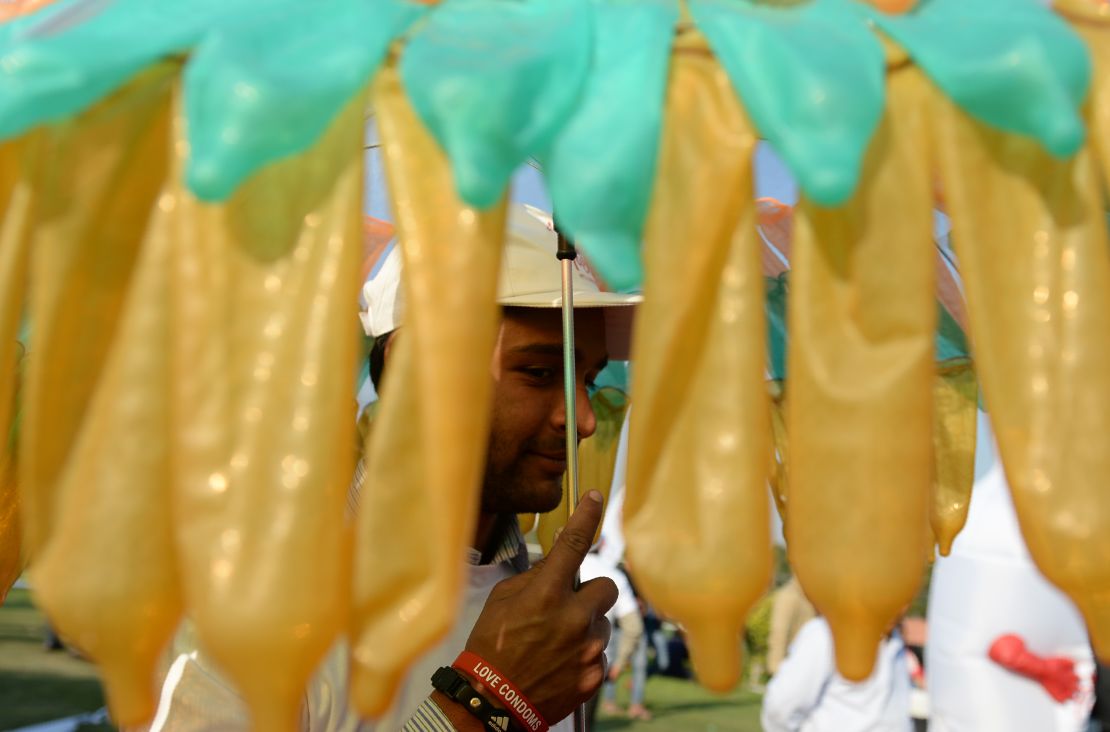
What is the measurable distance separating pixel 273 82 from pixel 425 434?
0.28m

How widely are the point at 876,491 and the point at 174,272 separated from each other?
1.83 ft

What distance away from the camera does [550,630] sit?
1.28 meters

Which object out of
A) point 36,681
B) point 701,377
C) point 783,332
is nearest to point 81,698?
point 36,681

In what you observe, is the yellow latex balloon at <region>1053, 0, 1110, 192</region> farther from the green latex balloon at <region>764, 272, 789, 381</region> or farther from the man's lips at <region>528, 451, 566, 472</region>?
the man's lips at <region>528, 451, 566, 472</region>

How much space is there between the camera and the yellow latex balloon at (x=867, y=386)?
0.75m

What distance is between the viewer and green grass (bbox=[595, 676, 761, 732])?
20.6ft

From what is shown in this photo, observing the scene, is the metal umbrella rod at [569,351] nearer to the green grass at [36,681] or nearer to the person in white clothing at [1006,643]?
the person in white clothing at [1006,643]

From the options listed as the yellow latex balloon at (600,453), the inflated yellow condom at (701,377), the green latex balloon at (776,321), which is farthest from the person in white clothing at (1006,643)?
the inflated yellow condom at (701,377)

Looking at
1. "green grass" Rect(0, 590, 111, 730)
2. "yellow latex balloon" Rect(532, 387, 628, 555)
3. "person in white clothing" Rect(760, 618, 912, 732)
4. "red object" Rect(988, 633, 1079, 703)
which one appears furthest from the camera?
"green grass" Rect(0, 590, 111, 730)

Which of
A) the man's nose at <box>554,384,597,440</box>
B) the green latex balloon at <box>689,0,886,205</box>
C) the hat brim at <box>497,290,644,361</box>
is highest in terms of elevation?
the green latex balloon at <box>689,0,886,205</box>

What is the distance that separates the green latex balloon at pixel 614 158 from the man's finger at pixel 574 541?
567 mm

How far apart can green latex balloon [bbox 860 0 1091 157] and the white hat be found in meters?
0.69

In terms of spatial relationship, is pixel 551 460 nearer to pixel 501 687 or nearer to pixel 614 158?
pixel 501 687

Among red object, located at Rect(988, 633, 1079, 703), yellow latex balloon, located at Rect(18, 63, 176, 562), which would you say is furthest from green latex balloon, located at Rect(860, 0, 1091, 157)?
red object, located at Rect(988, 633, 1079, 703)
